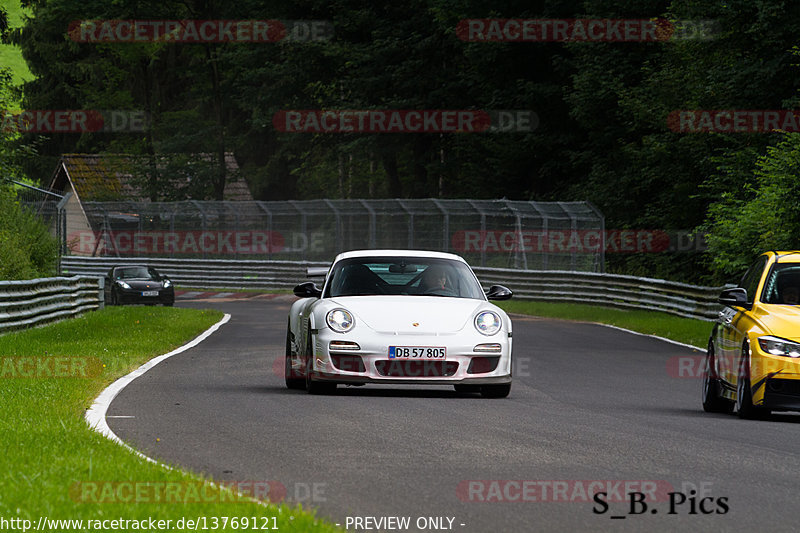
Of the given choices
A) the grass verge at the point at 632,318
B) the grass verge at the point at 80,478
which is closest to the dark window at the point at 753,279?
the grass verge at the point at 80,478

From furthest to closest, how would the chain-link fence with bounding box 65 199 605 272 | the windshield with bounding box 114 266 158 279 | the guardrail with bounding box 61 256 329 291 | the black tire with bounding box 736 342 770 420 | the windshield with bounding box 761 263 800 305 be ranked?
1. the guardrail with bounding box 61 256 329 291
2. the windshield with bounding box 114 266 158 279
3. the chain-link fence with bounding box 65 199 605 272
4. the windshield with bounding box 761 263 800 305
5. the black tire with bounding box 736 342 770 420

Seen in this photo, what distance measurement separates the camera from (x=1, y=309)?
70.3 ft

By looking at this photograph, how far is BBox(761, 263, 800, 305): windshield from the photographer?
1213 centimetres

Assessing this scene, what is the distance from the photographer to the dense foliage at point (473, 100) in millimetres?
32375

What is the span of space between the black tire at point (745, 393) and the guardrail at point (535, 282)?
15454 mm

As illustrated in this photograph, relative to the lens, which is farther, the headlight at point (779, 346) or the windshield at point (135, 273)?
the windshield at point (135, 273)

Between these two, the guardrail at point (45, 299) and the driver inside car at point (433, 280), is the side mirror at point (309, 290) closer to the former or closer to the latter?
the driver inside car at point (433, 280)

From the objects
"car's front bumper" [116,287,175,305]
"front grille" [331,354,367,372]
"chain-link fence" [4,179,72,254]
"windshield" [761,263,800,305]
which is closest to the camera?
"windshield" [761,263,800,305]

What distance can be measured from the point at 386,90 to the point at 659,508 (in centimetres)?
5126

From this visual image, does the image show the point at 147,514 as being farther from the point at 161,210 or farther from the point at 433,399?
the point at 161,210

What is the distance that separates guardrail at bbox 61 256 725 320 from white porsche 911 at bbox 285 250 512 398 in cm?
1509

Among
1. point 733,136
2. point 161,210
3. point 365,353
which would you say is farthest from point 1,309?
point 161,210

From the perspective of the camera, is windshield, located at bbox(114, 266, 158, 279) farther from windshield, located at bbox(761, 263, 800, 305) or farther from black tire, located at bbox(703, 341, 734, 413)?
windshield, located at bbox(761, 263, 800, 305)

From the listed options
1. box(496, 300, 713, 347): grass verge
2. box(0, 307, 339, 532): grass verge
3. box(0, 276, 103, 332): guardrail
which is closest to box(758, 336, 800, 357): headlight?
box(0, 307, 339, 532): grass verge
